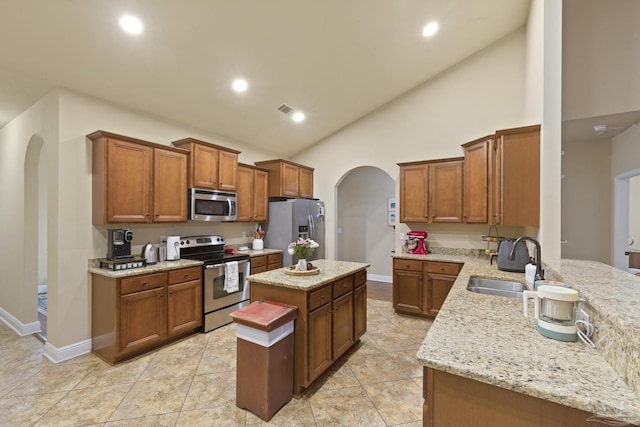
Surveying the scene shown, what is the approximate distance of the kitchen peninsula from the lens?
7.26 ft

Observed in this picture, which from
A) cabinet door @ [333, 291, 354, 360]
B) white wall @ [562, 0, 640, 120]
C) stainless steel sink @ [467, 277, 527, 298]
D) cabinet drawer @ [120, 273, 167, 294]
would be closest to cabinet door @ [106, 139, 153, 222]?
cabinet drawer @ [120, 273, 167, 294]

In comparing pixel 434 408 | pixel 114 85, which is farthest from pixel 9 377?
pixel 434 408

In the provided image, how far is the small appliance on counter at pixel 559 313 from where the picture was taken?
122 centimetres

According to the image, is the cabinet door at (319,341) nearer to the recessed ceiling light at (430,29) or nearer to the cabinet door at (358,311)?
the cabinet door at (358,311)

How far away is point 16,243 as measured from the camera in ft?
11.7

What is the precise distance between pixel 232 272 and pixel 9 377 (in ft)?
6.95

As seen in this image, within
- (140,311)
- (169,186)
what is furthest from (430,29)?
(140,311)

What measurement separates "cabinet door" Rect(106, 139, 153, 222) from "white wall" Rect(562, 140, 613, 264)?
545cm

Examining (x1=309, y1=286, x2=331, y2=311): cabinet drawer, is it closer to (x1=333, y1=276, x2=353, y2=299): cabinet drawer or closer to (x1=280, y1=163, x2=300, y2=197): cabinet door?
(x1=333, y1=276, x2=353, y2=299): cabinet drawer

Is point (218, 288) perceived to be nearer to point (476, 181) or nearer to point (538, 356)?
point (538, 356)

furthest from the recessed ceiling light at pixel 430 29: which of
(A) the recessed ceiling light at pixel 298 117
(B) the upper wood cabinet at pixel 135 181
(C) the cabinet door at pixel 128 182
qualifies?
(C) the cabinet door at pixel 128 182

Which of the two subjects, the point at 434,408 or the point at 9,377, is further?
the point at 9,377

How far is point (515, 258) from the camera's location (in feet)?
8.82

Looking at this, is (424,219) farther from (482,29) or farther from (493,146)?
(482,29)
